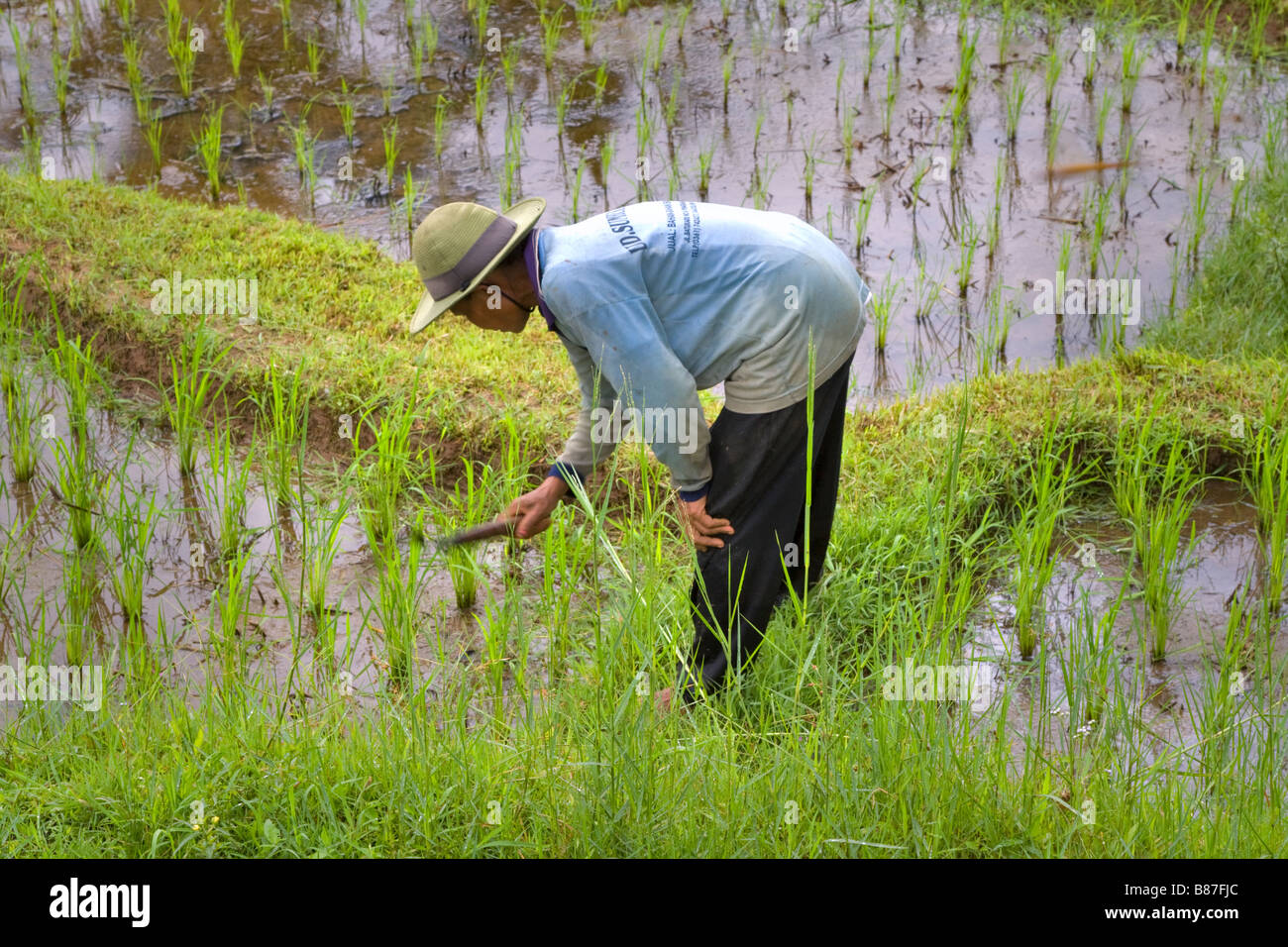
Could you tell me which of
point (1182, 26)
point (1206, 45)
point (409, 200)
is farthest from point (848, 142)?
point (409, 200)

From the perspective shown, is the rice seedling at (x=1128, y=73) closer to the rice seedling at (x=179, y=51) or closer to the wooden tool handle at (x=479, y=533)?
the wooden tool handle at (x=479, y=533)

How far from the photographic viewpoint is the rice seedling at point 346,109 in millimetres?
5984

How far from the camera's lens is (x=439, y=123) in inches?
237

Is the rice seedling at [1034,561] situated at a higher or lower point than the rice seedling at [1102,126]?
lower

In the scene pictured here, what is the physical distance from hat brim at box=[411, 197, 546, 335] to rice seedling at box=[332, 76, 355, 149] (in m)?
3.51

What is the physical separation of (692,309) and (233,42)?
4800mm

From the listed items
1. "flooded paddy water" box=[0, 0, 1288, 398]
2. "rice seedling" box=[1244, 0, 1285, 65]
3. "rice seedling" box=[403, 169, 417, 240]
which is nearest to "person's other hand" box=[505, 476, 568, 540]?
"flooded paddy water" box=[0, 0, 1288, 398]

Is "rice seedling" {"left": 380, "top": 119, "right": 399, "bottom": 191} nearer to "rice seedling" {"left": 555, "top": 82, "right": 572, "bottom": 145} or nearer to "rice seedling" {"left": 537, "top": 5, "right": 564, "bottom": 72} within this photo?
"rice seedling" {"left": 555, "top": 82, "right": 572, "bottom": 145}

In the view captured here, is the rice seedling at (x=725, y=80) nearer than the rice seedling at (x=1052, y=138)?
No

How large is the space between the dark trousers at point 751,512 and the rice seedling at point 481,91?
3.82 meters

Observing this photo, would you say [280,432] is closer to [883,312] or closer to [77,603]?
[77,603]

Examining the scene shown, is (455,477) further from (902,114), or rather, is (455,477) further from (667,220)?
(902,114)

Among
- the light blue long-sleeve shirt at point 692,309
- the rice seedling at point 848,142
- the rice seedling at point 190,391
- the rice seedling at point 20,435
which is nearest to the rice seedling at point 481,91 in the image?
the rice seedling at point 848,142
